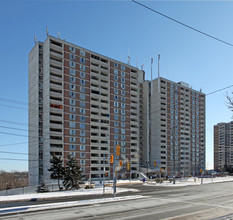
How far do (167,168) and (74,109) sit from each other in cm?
4920

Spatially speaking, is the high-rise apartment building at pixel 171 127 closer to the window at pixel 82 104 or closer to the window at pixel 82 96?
the window at pixel 82 104

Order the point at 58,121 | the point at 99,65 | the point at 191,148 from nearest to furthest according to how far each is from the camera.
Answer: the point at 58,121 → the point at 99,65 → the point at 191,148

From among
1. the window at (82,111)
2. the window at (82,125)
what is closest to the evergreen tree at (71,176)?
the window at (82,125)

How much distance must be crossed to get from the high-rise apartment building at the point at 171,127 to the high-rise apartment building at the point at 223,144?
5814 cm

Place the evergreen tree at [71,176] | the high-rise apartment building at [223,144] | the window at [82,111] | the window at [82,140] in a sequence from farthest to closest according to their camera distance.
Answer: the high-rise apartment building at [223,144]
the window at [82,111]
the window at [82,140]
the evergreen tree at [71,176]

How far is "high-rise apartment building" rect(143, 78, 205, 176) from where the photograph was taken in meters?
97.9

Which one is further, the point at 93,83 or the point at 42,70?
the point at 93,83

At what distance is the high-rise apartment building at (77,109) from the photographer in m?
67.5

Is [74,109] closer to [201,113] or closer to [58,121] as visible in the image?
[58,121]

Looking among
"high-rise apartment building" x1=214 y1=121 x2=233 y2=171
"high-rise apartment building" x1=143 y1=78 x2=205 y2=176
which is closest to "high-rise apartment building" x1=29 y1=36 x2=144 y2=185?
"high-rise apartment building" x1=143 y1=78 x2=205 y2=176

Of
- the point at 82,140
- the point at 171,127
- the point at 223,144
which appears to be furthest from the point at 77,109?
the point at 223,144

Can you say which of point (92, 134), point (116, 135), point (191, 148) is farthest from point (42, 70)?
point (191, 148)

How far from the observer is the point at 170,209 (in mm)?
18438

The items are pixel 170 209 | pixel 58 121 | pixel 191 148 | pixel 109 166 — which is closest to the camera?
pixel 170 209
